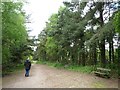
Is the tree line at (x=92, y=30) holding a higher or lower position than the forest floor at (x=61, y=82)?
higher

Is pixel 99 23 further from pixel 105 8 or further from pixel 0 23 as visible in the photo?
pixel 0 23

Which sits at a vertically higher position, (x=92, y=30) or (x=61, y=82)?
(x=92, y=30)

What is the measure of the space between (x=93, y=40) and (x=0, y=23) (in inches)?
327

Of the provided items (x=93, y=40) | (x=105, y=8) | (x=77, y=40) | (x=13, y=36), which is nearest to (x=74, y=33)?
(x=77, y=40)

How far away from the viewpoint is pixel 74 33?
2759cm

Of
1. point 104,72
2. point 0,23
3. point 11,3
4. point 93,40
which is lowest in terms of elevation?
point 104,72

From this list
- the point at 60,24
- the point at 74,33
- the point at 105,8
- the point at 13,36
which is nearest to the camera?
the point at 13,36

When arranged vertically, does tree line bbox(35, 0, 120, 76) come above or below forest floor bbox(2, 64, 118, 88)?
above

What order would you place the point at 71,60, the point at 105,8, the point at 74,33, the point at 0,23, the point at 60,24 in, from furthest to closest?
the point at 71,60, the point at 60,24, the point at 74,33, the point at 105,8, the point at 0,23

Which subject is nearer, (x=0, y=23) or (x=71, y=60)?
(x=0, y=23)

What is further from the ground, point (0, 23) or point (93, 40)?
point (0, 23)

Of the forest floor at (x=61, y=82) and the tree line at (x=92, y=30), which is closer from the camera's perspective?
the forest floor at (x=61, y=82)

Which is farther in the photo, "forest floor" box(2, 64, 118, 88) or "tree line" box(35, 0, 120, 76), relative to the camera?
"tree line" box(35, 0, 120, 76)

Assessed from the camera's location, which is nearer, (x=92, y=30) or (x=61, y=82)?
(x=61, y=82)
